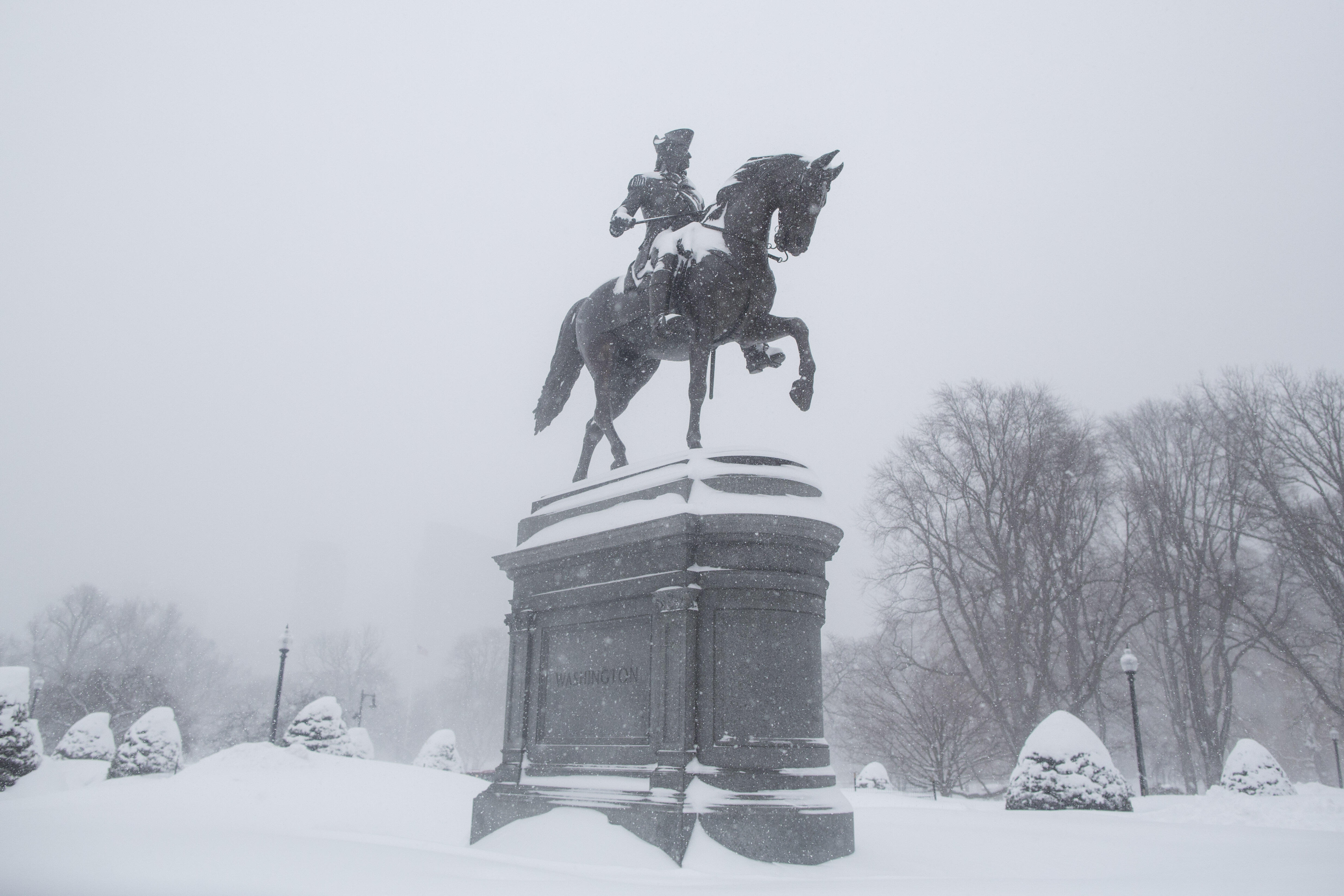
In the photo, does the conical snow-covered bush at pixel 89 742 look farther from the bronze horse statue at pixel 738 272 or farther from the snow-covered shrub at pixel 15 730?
the bronze horse statue at pixel 738 272

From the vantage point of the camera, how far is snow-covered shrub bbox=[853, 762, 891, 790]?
23.0 m

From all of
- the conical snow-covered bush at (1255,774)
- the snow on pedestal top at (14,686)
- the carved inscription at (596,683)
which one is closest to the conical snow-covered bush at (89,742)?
the snow on pedestal top at (14,686)

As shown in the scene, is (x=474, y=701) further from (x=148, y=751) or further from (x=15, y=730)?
(x=15, y=730)

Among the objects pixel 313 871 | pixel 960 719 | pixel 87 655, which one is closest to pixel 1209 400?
pixel 960 719

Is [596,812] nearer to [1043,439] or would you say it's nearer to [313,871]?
[313,871]

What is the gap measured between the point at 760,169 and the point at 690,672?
3.84 meters

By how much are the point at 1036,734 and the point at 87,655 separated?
A: 2025 inches

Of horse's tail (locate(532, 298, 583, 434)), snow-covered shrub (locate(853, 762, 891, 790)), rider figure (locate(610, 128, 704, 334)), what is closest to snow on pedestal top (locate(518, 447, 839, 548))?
rider figure (locate(610, 128, 704, 334))

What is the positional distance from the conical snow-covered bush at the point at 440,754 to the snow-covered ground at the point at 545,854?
13.9 m

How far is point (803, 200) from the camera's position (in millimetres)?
6945

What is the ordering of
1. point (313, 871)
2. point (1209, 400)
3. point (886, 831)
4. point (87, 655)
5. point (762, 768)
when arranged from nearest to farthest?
point (313, 871) < point (762, 768) < point (886, 831) < point (1209, 400) < point (87, 655)

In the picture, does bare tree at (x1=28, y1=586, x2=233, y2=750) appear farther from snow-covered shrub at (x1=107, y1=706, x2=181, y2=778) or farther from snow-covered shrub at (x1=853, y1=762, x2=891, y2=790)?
snow-covered shrub at (x1=853, y1=762, x2=891, y2=790)

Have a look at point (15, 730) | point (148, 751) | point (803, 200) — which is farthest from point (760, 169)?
point (148, 751)

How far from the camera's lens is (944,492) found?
27.2 meters
